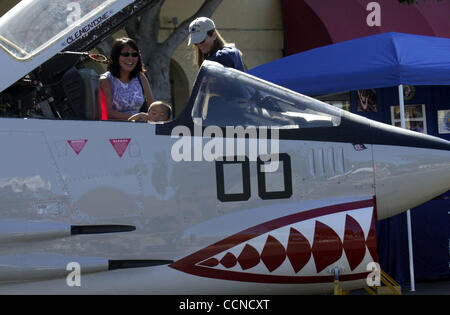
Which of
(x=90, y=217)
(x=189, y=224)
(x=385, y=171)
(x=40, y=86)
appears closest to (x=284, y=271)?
(x=189, y=224)

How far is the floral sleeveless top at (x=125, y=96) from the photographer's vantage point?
15.5 ft

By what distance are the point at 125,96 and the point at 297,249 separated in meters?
1.80

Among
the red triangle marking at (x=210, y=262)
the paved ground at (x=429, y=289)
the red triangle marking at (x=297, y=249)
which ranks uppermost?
the red triangle marking at (x=297, y=249)

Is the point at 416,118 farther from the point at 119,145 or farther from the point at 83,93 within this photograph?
the point at 119,145

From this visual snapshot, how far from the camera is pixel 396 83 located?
689 centimetres

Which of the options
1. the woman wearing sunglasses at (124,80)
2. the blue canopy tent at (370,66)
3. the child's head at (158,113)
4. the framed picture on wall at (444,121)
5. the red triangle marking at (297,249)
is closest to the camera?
the red triangle marking at (297,249)

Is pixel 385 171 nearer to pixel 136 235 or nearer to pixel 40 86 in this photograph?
pixel 136 235

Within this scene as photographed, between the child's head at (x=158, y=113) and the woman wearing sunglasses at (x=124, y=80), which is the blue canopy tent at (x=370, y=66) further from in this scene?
the child's head at (x=158, y=113)

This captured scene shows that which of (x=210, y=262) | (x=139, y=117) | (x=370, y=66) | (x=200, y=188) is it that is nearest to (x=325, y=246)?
(x=210, y=262)

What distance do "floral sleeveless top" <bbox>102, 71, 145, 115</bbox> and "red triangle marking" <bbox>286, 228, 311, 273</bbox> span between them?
1650mm

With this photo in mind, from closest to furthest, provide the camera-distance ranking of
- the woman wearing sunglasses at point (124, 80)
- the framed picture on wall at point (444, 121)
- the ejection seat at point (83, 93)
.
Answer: the ejection seat at point (83, 93)
the woman wearing sunglasses at point (124, 80)
the framed picture on wall at point (444, 121)

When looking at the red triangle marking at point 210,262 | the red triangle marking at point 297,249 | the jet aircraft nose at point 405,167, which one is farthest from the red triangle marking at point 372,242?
the red triangle marking at point 210,262

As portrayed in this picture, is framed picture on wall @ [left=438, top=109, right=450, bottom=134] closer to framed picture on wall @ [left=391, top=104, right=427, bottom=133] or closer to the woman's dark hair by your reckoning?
framed picture on wall @ [left=391, top=104, right=427, bottom=133]

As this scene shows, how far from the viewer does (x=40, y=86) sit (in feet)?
14.3
